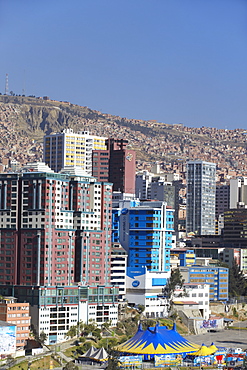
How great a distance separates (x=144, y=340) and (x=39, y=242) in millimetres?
10654

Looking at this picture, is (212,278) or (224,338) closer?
(224,338)

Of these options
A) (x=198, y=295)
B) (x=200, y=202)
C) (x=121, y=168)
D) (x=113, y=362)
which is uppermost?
(x=121, y=168)

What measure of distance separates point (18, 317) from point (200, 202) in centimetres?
7132

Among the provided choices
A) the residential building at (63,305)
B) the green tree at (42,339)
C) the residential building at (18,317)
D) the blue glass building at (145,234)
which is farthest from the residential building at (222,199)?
the green tree at (42,339)

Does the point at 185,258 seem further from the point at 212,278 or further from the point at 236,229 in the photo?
the point at 236,229

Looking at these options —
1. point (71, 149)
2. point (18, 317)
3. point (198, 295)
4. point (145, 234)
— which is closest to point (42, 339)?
point (18, 317)

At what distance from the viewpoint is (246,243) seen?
108125 mm

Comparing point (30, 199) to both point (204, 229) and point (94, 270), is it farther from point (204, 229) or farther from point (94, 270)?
point (204, 229)

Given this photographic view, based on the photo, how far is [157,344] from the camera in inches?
2239

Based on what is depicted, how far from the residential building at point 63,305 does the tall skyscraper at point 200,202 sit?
6199 cm

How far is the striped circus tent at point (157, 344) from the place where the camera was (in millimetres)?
56531

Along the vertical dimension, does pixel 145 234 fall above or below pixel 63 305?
above

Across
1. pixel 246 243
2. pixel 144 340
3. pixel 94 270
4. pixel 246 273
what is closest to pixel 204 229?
pixel 246 243

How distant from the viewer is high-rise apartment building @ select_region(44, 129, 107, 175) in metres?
116
